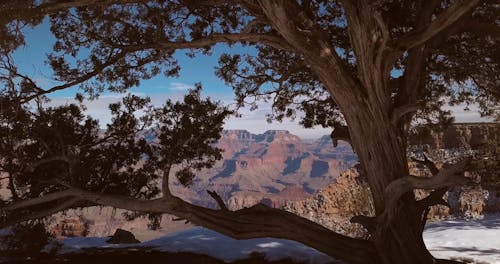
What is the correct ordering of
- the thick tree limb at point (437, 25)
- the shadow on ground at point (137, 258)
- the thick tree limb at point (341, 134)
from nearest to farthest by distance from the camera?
the thick tree limb at point (437, 25) → the thick tree limb at point (341, 134) → the shadow on ground at point (137, 258)

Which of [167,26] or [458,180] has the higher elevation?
[167,26]

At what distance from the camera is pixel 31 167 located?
599cm

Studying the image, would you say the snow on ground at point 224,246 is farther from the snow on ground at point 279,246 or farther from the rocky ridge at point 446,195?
the rocky ridge at point 446,195

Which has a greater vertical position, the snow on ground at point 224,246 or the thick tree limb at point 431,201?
the thick tree limb at point 431,201

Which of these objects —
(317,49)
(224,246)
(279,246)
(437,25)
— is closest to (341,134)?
(317,49)

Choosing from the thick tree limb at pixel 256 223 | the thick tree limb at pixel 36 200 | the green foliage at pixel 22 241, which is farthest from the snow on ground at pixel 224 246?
the thick tree limb at pixel 36 200

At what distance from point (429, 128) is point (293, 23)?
5381 mm

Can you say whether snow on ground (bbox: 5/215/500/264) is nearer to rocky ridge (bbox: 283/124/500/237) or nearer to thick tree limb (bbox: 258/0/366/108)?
rocky ridge (bbox: 283/124/500/237)

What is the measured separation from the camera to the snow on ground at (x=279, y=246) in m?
8.13

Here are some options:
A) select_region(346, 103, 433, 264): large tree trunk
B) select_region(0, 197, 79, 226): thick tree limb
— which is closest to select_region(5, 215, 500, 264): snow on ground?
select_region(0, 197, 79, 226): thick tree limb

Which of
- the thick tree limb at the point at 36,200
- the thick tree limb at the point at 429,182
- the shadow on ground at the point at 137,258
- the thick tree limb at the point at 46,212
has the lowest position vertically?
the shadow on ground at the point at 137,258

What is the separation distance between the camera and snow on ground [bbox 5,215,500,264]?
8.13 metres

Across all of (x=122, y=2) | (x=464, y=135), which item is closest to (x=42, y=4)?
(x=122, y=2)

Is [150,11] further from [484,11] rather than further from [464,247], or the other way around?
[464,247]
